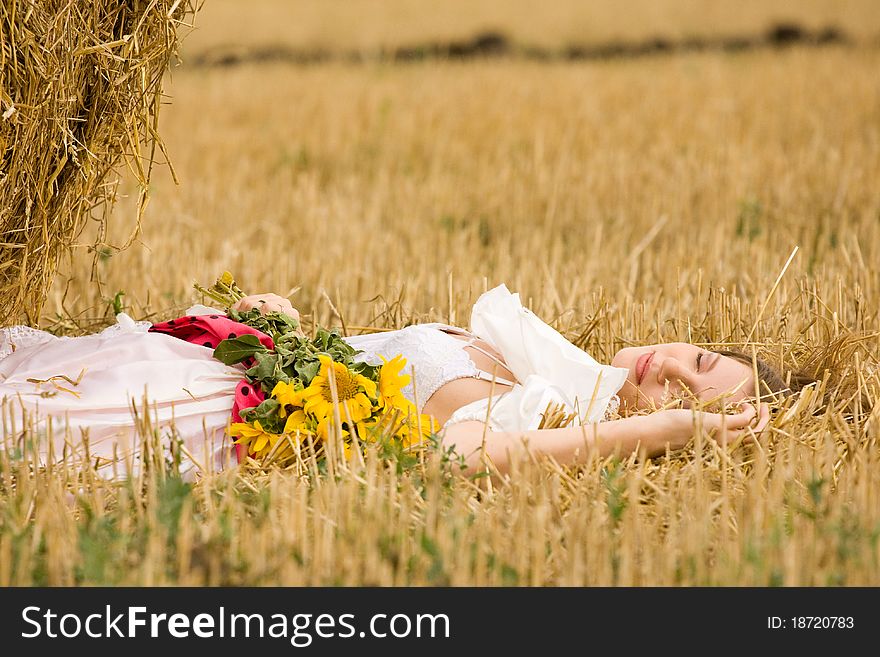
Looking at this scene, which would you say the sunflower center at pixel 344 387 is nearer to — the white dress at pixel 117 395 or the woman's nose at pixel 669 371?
the white dress at pixel 117 395

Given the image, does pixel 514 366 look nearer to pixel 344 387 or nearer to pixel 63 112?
pixel 344 387

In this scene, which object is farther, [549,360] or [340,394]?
[549,360]

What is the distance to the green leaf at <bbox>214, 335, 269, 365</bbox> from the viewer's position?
2.79 metres

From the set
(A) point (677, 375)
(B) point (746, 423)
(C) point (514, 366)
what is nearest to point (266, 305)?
(C) point (514, 366)

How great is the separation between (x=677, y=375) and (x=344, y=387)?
917 mm

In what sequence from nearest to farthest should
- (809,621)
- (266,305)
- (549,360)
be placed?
(809,621) → (549,360) → (266,305)

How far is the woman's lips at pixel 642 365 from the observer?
301cm

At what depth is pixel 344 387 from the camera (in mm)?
2684

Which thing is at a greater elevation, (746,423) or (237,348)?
(237,348)

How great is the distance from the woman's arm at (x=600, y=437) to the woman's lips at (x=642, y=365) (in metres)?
0.33

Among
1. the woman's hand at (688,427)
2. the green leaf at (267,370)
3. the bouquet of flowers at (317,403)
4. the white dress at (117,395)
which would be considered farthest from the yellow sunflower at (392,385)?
the woman's hand at (688,427)

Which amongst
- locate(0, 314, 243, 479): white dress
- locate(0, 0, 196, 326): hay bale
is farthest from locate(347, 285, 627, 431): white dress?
locate(0, 0, 196, 326): hay bale

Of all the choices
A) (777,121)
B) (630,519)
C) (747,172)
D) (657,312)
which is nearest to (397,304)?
(657,312)

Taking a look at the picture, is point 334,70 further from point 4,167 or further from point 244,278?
point 4,167
